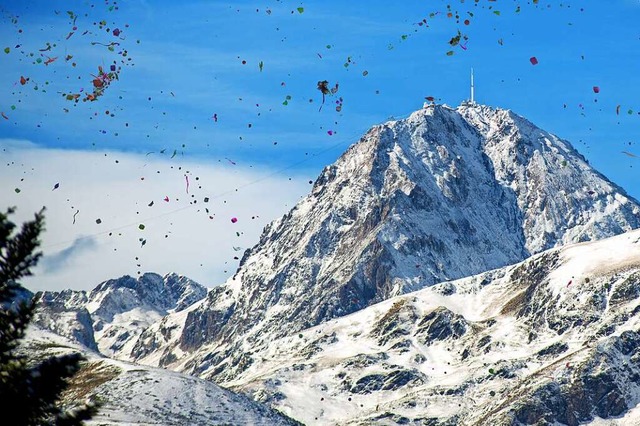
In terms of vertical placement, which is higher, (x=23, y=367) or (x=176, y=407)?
(x=176, y=407)

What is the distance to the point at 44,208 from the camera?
23.6 m

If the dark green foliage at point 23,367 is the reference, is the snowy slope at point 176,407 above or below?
above

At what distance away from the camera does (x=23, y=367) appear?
22.9 meters

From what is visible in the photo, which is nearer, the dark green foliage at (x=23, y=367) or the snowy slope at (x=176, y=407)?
the dark green foliage at (x=23, y=367)

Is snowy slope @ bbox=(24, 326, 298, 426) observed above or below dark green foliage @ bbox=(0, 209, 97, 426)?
above

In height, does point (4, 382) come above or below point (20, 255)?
below

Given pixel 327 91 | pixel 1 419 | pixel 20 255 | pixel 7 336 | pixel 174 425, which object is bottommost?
pixel 1 419

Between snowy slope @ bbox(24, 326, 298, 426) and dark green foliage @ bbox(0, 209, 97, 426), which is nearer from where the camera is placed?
dark green foliage @ bbox(0, 209, 97, 426)

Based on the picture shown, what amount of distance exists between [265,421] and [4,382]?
538ft

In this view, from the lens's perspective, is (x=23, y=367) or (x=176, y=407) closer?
(x=23, y=367)

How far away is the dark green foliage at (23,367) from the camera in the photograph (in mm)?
22875

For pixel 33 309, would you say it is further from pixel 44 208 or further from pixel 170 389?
pixel 170 389

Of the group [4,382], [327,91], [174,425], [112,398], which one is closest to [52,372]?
[4,382]

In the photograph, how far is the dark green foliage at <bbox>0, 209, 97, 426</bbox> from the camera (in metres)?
22.9
